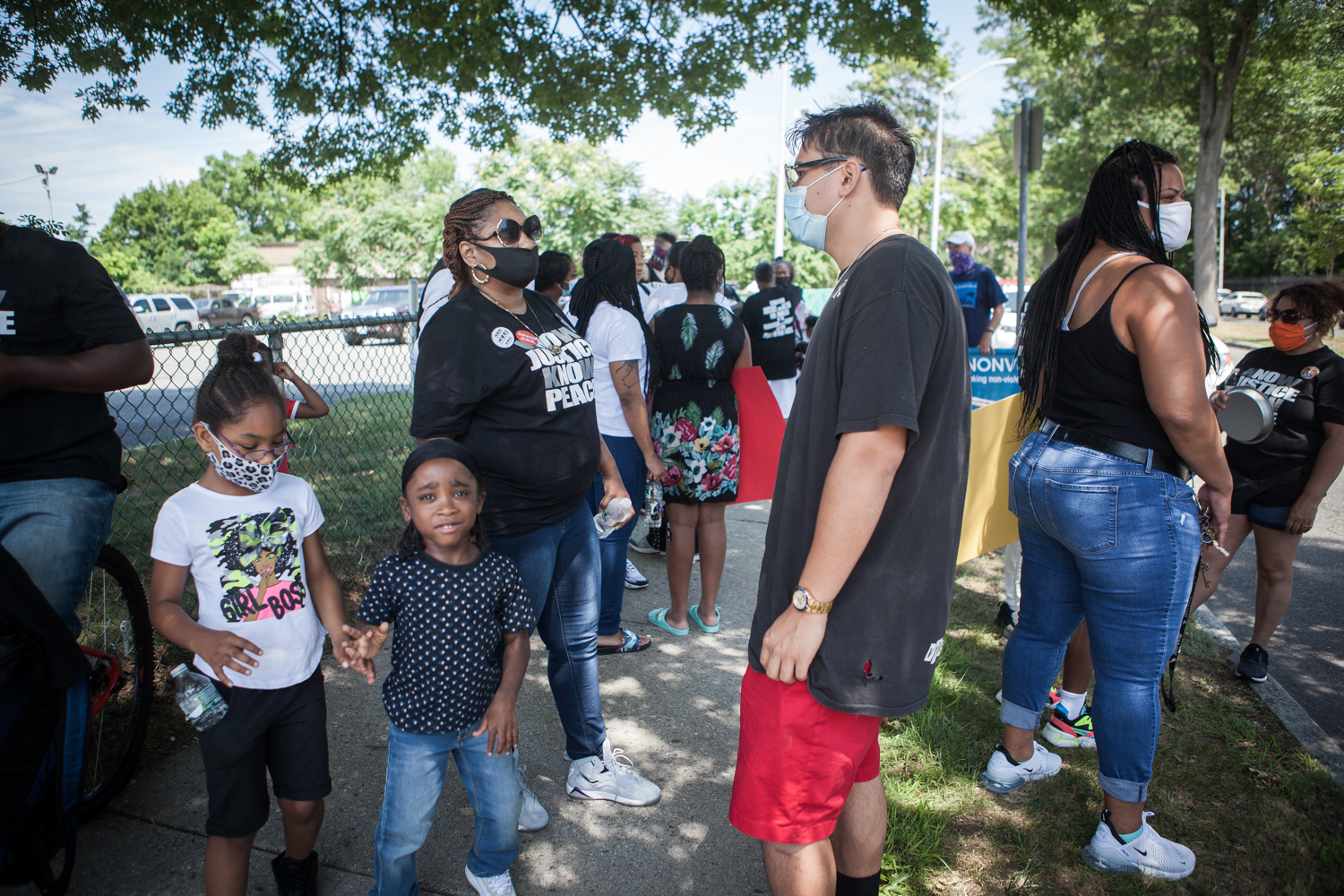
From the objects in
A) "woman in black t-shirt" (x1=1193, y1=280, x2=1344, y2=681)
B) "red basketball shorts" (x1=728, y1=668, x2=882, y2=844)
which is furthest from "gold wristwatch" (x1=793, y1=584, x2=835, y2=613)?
"woman in black t-shirt" (x1=1193, y1=280, x2=1344, y2=681)

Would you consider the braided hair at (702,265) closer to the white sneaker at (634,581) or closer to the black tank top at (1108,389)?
the white sneaker at (634,581)

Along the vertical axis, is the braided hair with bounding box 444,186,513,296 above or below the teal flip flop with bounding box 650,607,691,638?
above

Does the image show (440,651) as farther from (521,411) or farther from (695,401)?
(695,401)

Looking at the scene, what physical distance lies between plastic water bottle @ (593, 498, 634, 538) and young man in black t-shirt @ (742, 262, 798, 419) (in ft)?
11.5

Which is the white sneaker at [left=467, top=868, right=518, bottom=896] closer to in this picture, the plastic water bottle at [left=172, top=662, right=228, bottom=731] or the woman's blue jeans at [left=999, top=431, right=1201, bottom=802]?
the plastic water bottle at [left=172, top=662, right=228, bottom=731]

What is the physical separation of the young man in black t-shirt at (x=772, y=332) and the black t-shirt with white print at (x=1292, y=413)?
125 inches

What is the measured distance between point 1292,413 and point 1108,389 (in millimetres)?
2008

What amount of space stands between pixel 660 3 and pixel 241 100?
12.5 feet

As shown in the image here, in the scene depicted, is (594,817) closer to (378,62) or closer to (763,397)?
(763,397)

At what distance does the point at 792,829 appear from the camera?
1.77 meters

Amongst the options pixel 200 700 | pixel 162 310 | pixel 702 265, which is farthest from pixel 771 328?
pixel 162 310

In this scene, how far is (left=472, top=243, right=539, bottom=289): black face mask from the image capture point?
246cm

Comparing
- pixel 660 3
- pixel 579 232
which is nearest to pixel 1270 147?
pixel 579 232

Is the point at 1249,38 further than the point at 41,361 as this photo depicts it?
Yes
